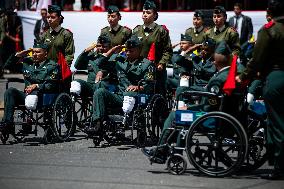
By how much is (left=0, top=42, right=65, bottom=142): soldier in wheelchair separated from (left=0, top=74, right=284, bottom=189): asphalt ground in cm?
39

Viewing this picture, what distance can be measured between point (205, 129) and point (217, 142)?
0.19 m

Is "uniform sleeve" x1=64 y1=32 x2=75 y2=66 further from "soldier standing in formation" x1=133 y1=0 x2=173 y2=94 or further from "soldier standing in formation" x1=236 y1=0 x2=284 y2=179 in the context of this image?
"soldier standing in formation" x1=236 y1=0 x2=284 y2=179

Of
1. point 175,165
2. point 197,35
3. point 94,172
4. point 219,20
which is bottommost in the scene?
point 94,172

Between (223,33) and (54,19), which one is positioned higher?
(54,19)

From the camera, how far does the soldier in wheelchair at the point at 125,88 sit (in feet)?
41.9

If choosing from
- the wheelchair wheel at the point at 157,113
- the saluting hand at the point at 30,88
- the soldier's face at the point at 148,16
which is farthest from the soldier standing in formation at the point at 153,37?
the saluting hand at the point at 30,88

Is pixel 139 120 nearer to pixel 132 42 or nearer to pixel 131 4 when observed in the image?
pixel 132 42

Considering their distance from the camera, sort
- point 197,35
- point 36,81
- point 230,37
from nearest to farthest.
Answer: point 36,81
point 230,37
point 197,35

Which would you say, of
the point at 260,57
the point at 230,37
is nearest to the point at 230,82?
the point at 260,57

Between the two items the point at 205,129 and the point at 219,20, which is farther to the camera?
the point at 219,20

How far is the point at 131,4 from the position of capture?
24.7m

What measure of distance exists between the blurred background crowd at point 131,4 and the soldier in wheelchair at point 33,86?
10094mm

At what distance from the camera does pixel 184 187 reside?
967 centimetres

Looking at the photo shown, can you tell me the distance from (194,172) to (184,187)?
Answer: 1.00 meters
